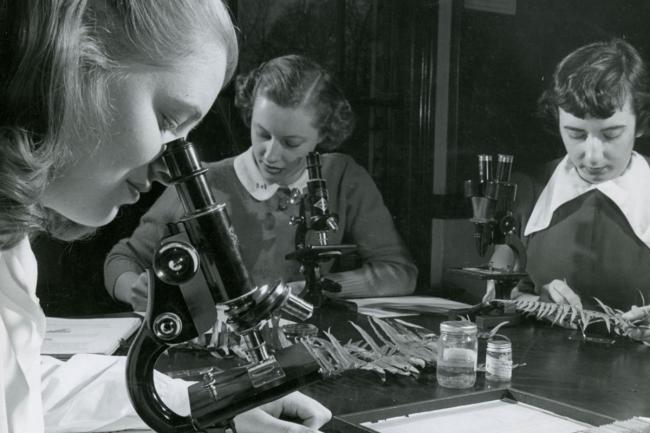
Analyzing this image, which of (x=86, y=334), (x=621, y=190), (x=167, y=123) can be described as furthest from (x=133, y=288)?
(x=621, y=190)

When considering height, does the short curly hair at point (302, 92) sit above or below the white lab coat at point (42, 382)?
above

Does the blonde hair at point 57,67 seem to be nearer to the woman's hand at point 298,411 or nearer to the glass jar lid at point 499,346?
the woman's hand at point 298,411

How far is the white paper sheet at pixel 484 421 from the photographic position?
51.0 inches

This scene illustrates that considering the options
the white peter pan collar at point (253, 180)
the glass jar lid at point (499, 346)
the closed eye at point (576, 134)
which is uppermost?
the closed eye at point (576, 134)

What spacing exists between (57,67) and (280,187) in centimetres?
161

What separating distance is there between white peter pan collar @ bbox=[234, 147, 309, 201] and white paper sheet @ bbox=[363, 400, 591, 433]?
1159 millimetres

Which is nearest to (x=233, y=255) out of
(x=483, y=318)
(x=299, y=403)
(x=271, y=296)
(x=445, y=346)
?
(x=271, y=296)

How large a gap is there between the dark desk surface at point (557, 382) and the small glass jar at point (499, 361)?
25 mm

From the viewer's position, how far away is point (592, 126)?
219cm

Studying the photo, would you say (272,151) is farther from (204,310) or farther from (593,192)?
(204,310)

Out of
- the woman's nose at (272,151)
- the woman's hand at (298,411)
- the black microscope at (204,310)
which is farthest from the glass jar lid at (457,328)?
the woman's nose at (272,151)

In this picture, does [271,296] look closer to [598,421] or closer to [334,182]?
[598,421]

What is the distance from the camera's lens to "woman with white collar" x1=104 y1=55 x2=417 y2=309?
7.49 ft

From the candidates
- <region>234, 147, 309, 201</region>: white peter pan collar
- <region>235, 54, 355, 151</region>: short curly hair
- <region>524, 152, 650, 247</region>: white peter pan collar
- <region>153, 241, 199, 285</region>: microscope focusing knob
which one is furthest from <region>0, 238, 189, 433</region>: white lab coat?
<region>524, 152, 650, 247</region>: white peter pan collar
